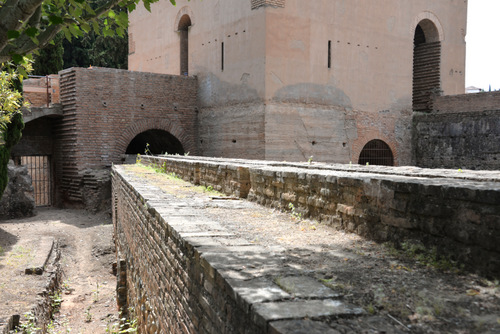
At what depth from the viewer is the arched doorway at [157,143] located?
15.7 m

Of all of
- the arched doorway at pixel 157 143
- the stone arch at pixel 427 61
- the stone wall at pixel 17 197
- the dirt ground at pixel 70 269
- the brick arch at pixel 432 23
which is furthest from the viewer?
the arched doorway at pixel 157 143

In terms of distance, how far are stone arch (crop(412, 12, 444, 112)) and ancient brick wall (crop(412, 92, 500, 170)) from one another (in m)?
0.74

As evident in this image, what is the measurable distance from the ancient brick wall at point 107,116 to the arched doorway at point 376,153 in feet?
18.8

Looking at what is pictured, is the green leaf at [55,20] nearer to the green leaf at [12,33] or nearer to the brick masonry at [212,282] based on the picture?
Result: the green leaf at [12,33]

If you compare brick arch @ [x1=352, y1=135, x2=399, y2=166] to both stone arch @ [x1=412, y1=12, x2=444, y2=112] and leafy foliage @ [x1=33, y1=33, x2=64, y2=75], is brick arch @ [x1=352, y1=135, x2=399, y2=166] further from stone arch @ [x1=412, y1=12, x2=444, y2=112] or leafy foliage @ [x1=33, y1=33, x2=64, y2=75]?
leafy foliage @ [x1=33, y1=33, x2=64, y2=75]

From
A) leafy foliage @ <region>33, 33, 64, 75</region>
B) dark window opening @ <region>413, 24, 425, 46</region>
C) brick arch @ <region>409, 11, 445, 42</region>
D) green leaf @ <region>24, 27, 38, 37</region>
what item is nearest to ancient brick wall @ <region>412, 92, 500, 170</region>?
brick arch @ <region>409, 11, 445, 42</region>

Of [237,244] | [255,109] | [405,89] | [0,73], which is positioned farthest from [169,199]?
[405,89]

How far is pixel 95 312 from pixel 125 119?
24.4 feet

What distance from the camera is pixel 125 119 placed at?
13727 mm

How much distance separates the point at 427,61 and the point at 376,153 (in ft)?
14.1

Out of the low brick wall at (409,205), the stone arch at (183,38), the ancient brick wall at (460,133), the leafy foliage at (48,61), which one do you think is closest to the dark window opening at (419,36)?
the ancient brick wall at (460,133)

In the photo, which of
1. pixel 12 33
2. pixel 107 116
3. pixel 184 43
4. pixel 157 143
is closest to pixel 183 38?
pixel 184 43

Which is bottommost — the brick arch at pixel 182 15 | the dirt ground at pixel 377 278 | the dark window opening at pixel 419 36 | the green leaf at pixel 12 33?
the dirt ground at pixel 377 278

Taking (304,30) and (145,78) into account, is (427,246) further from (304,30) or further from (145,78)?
(145,78)
